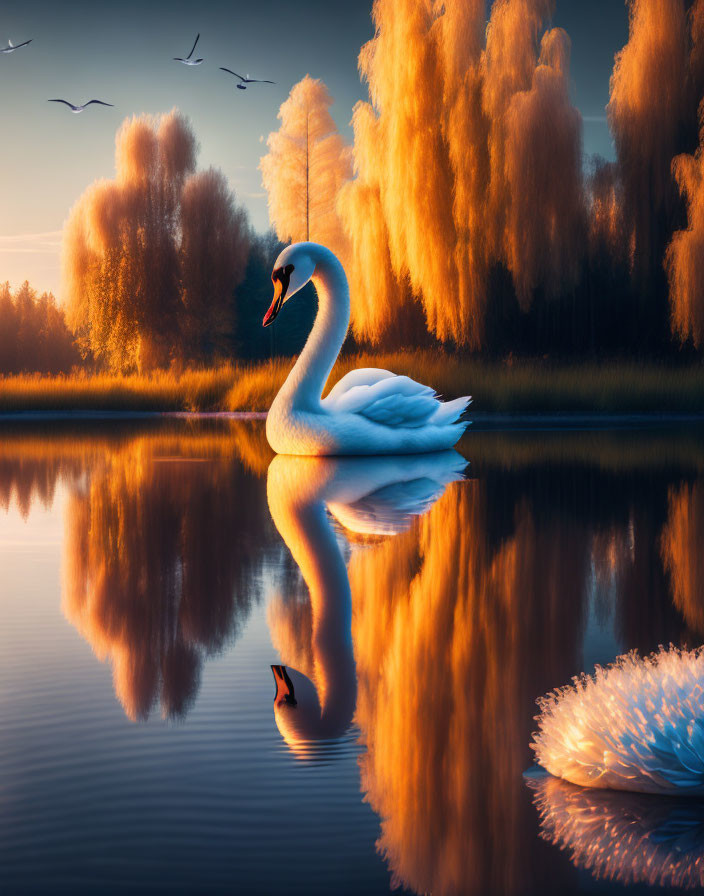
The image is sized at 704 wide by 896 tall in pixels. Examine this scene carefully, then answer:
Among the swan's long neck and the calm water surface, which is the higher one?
the swan's long neck

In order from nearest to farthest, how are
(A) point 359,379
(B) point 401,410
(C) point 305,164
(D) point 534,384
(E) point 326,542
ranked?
(E) point 326,542 < (B) point 401,410 < (A) point 359,379 < (D) point 534,384 < (C) point 305,164

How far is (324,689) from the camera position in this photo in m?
2.19

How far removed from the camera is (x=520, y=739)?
6.13 feet

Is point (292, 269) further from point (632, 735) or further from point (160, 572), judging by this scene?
point (632, 735)

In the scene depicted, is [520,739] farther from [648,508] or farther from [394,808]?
[648,508]

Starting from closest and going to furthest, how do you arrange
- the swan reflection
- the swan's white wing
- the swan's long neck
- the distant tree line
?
the swan reflection, the swan's long neck, the swan's white wing, the distant tree line

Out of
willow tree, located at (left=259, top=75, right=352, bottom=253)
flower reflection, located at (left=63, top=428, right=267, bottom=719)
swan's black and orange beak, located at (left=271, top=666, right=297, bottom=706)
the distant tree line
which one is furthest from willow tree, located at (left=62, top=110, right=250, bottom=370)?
the distant tree line

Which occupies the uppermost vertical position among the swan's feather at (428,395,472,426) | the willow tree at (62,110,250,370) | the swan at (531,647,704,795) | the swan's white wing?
the willow tree at (62,110,250,370)

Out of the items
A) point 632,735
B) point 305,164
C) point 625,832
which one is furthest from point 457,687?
point 305,164

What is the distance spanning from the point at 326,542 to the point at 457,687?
2.07m

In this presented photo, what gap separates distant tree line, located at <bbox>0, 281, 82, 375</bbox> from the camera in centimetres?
7069

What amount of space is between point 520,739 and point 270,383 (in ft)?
44.2

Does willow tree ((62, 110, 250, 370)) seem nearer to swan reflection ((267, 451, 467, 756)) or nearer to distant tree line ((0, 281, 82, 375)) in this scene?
swan reflection ((267, 451, 467, 756))

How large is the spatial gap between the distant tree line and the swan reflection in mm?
63684
